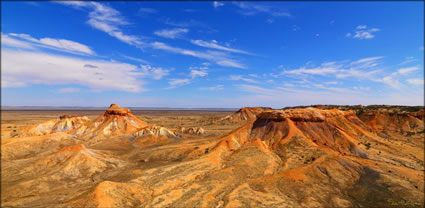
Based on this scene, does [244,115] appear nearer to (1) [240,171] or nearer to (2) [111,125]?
(2) [111,125]

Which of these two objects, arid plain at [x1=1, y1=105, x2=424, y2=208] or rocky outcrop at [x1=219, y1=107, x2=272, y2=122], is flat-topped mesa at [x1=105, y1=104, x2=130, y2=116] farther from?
rocky outcrop at [x1=219, y1=107, x2=272, y2=122]

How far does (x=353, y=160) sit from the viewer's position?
41.3 meters

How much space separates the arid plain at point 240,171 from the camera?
2891cm

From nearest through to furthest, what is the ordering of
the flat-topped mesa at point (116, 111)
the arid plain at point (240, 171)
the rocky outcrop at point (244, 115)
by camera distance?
the arid plain at point (240, 171), the flat-topped mesa at point (116, 111), the rocky outcrop at point (244, 115)

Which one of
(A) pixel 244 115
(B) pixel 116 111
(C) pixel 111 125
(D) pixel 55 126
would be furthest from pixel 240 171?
(A) pixel 244 115

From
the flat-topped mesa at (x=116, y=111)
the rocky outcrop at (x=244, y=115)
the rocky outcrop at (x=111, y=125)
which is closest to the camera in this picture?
the rocky outcrop at (x=111, y=125)

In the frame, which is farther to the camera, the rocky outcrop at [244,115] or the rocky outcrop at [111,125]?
the rocky outcrop at [244,115]

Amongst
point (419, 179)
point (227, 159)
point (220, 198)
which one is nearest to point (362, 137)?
point (419, 179)

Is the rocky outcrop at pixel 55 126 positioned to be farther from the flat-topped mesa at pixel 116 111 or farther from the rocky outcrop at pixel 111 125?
the flat-topped mesa at pixel 116 111

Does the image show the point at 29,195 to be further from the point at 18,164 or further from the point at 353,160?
the point at 353,160

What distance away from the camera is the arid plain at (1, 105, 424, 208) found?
94.8 feet

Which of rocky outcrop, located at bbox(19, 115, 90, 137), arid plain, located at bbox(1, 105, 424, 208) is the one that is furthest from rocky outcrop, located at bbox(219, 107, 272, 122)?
rocky outcrop, located at bbox(19, 115, 90, 137)

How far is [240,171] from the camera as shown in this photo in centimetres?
3853

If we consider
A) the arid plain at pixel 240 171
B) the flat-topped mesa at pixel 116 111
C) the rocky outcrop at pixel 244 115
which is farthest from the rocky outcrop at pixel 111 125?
the rocky outcrop at pixel 244 115
